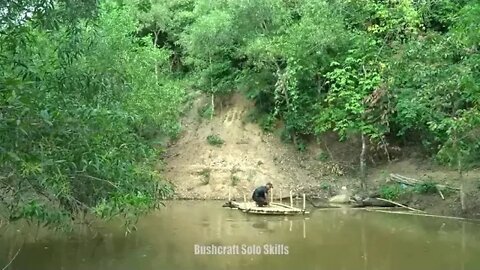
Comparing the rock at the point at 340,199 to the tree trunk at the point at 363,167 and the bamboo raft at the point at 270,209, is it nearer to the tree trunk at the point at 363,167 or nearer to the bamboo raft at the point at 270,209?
the tree trunk at the point at 363,167

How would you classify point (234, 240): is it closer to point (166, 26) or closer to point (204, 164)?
point (204, 164)

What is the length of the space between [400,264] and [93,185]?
25.9ft

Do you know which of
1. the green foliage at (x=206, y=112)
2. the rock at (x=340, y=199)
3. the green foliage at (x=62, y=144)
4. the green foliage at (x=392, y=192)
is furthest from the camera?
the green foliage at (x=206, y=112)

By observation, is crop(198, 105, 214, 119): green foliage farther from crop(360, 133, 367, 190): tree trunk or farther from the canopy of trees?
crop(360, 133, 367, 190): tree trunk

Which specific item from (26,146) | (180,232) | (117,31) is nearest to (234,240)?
(180,232)

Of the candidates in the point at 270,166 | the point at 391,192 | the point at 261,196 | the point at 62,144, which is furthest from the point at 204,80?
the point at 62,144

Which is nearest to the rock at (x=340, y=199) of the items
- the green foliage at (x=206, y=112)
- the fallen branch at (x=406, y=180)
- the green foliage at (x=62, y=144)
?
the fallen branch at (x=406, y=180)

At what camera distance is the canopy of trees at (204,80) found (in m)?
4.62

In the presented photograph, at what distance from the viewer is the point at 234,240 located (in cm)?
1413

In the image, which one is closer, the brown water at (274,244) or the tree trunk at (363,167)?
the brown water at (274,244)

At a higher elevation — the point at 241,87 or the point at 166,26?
the point at 166,26

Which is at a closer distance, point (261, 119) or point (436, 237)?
point (436, 237)

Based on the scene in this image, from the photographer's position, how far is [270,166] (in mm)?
23078

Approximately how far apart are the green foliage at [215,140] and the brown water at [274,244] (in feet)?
22.2
